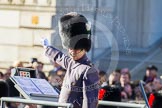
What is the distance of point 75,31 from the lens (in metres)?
7.93

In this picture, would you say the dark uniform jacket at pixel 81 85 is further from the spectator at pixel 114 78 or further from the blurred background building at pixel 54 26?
the spectator at pixel 114 78

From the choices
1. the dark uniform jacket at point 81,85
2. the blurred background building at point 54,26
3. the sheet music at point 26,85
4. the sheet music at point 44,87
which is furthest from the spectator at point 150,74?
the dark uniform jacket at point 81,85

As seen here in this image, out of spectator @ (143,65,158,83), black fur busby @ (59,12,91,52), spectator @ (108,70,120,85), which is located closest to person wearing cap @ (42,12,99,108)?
black fur busby @ (59,12,91,52)

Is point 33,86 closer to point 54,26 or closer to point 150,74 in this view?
point 54,26

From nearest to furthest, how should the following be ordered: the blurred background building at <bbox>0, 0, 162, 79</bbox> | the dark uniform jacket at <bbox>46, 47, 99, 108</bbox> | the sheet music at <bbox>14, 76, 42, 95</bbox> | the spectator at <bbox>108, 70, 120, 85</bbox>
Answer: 1. the dark uniform jacket at <bbox>46, 47, 99, 108</bbox>
2. the sheet music at <bbox>14, 76, 42, 95</bbox>
3. the spectator at <bbox>108, 70, 120, 85</bbox>
4. the blurred background building at <bbox>0, 0, 162, 79</bbox>

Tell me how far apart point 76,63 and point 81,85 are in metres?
0.22

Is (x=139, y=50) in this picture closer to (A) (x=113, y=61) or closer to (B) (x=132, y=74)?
(B) (x=132, y=74)

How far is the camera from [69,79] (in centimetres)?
770

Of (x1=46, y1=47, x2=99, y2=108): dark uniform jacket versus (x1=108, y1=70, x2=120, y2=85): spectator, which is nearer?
(x1=46, y1=47, x2=99, y2=108): dark uniform jacket

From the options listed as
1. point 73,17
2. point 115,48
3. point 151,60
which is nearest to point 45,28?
point 151,60

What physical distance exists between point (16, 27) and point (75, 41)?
1144 cm

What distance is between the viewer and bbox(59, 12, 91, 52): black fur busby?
25.9 ft

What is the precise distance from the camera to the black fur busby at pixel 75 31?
789 cm

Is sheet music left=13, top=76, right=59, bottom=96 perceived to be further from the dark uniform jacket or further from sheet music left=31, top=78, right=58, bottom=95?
the dark uniform jacket
